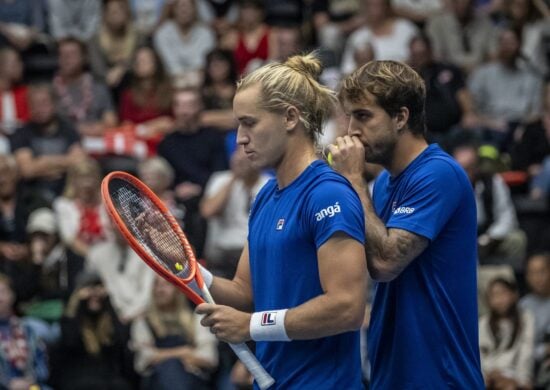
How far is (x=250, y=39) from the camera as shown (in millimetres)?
14242

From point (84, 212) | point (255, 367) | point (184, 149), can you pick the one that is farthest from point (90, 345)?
point (255, 367)

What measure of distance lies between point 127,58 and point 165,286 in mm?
4900

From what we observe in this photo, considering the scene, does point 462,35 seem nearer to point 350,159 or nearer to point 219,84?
point 219,84

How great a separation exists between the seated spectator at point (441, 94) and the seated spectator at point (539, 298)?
1827mm

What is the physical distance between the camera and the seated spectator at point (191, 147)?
1222 cm

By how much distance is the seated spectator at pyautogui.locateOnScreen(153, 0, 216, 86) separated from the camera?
46.9ft

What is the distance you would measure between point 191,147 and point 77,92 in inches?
70.8

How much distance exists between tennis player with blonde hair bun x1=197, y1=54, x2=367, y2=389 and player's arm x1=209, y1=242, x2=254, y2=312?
0.25 m

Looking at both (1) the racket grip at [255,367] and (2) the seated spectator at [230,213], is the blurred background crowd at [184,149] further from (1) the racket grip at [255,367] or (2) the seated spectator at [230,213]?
(1) the racket grip at [255,367]

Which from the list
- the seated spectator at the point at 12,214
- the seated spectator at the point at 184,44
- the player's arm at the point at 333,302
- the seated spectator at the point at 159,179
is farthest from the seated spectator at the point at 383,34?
the player's arm at the point at 333,302

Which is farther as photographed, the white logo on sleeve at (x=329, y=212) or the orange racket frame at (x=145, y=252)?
the orange racket frame at (x=145, y=252)

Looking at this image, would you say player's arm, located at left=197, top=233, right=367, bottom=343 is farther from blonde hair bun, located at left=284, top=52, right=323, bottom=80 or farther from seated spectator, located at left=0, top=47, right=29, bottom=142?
seated spectator, located at left=0, top=47, right=29, bottom=142

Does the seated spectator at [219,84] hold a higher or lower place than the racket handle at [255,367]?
lower

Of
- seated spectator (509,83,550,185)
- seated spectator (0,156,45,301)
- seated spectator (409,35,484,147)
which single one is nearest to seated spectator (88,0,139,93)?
seated spectator (0,156,45,301)
